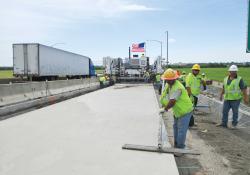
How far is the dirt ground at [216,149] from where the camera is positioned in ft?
20.0

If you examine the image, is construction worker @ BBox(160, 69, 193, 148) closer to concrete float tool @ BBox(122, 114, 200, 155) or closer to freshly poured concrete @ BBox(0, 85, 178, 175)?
concrete float tool @ BBox(122, 114, 200, 155)

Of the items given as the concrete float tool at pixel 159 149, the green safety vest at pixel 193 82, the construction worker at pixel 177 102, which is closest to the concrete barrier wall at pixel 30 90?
the green safety vest at pixel 193 82

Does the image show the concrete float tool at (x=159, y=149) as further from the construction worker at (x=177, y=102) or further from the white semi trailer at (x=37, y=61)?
the white semi trailer at (x=37, y=61)

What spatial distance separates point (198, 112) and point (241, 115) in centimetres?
162

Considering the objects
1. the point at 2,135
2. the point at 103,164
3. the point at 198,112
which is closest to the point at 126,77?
the point at 198,112

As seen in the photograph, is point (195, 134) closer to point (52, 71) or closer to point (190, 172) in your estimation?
point (190, 172)

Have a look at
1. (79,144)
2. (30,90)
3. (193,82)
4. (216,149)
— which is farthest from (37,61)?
(216,149)

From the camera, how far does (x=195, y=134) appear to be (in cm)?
932

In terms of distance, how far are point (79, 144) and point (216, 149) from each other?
2849mm

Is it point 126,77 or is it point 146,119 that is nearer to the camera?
point 146,119

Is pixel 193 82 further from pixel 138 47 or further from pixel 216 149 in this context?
pixel 138 47

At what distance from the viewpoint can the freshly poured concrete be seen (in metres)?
5.75

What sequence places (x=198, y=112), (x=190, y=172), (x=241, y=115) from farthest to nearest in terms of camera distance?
(x=198, y=112)
(x=241, y=115)
(x=190, y=172)

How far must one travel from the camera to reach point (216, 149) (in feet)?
24.9
